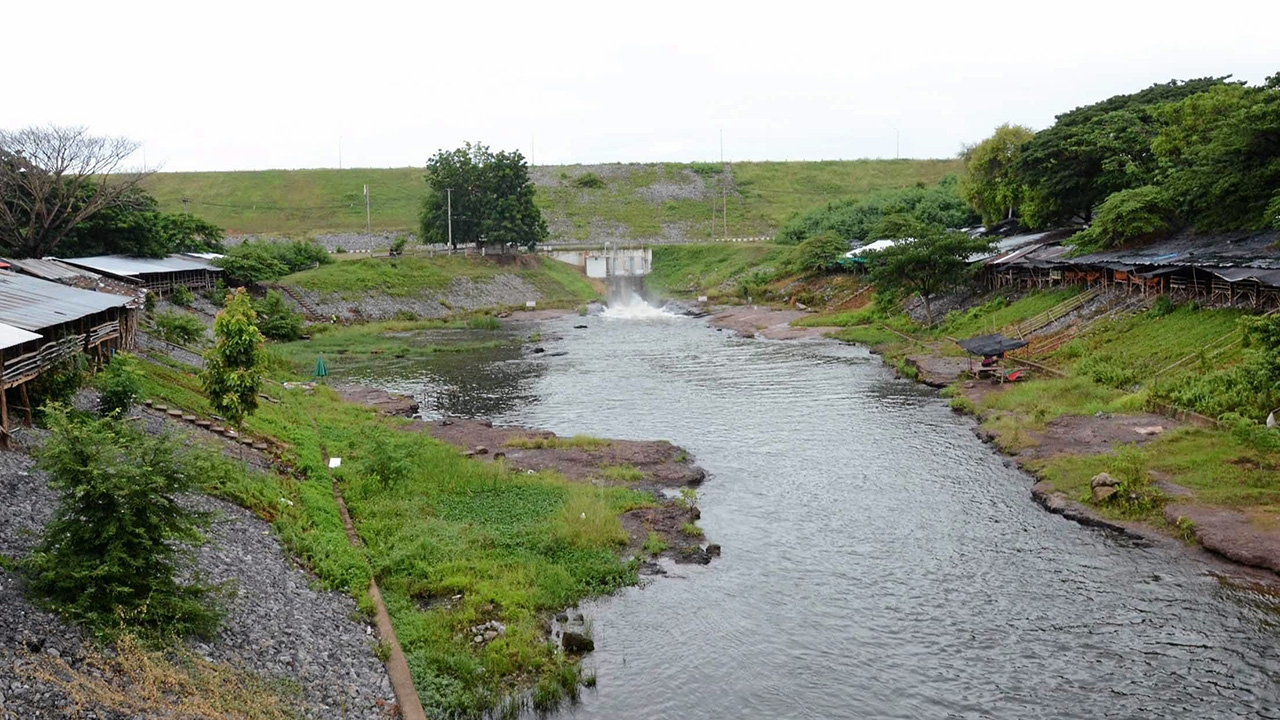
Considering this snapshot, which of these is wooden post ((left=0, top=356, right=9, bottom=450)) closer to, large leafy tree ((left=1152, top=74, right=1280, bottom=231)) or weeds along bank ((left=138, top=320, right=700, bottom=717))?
weeds along bank ((left=138, top=320, right=700, bottom=717))

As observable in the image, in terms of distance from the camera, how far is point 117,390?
2502 centimetres

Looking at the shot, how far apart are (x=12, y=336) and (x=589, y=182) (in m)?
120

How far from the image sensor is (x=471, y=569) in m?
20.5

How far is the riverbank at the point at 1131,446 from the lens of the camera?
2223cm

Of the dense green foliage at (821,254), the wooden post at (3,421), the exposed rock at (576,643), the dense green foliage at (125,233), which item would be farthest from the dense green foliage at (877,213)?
the wooden post at (3,421)

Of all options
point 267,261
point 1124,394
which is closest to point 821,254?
point 267,261

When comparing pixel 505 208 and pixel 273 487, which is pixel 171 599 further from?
pixel 505 208

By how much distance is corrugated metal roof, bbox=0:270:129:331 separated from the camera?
79.9 ft

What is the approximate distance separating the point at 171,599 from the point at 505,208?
8244 cm

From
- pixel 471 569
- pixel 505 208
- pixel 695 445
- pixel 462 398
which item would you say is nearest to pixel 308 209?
pixel 505 208

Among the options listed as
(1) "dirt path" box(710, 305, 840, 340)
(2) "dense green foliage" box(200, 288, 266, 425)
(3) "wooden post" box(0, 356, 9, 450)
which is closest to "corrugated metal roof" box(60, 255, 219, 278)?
(2) "dense green foliage" box(200, 288, 266, 425)

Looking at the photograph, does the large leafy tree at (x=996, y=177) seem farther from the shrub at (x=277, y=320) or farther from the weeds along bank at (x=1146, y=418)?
the shrub at (x=277, y=320)

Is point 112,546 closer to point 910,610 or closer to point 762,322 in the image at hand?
point 910,610

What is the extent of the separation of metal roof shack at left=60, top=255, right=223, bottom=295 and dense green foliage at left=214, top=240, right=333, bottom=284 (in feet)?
4.89
